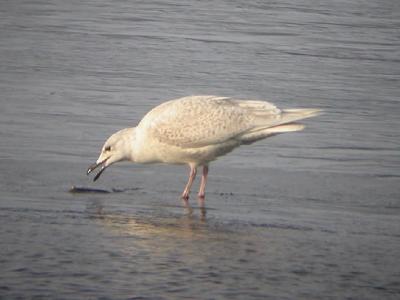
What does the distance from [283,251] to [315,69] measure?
8487 millimetres

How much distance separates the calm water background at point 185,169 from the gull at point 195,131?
9.0 inches

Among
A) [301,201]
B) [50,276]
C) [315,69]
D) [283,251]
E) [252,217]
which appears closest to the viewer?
[50,276]

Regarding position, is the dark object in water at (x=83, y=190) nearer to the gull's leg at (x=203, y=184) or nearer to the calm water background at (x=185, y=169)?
the calm water background at (x=185, y=169)

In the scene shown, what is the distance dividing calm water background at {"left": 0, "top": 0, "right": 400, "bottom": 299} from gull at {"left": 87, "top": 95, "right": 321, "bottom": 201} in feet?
0.75

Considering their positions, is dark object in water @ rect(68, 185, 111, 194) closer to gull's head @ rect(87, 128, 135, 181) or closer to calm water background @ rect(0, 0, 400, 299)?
calm water background @ rect(0, 0, 400, 299)

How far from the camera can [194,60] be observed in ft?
51.7

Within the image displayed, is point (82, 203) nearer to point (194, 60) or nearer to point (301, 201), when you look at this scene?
point (301, 201)

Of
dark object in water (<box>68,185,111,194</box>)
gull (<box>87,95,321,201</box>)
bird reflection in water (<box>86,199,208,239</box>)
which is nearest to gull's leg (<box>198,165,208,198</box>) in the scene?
gull (<box>87,95,321,201</box>)

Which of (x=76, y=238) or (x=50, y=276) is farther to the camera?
(x=76, y=238)

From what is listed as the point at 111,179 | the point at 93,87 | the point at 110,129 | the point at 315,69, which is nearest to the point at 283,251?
the point at 111,179

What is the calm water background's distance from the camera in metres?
6.63

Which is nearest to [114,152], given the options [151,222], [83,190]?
[83,190]

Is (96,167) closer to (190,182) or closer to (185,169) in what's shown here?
(190,182)

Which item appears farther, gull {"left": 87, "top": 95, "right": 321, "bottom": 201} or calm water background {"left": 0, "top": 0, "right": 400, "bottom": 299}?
gull {"left": 87, "top": 95, "right": 321, "bottom": 201}
